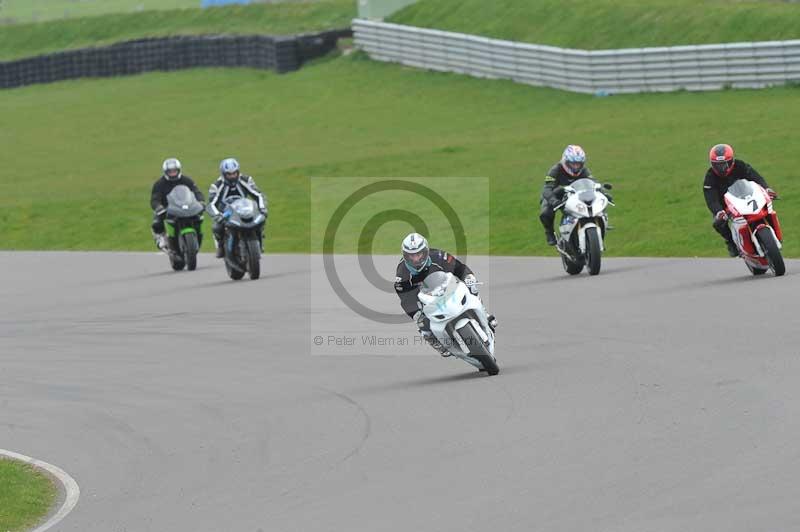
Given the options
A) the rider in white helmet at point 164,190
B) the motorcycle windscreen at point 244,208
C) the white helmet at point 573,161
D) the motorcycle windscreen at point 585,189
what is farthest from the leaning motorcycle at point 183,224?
the motorcycle windscreen at point 585,189

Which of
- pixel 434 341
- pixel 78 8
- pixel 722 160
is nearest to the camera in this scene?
pixel 434 341

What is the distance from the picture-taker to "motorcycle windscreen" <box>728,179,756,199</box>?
54.7ft

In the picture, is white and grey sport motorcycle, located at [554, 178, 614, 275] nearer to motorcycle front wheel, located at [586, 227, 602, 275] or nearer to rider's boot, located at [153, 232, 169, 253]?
motorcycle front wheel, located at [586, 227, 602, 275]

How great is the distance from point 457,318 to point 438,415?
1.41 meters

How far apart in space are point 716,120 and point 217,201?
13094 mm

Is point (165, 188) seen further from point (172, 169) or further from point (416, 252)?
point (416, 252)

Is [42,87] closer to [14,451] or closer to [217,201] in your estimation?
[217,201]

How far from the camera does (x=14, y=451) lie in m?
11.1

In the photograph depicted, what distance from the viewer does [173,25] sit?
58094mm

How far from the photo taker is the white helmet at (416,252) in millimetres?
12562

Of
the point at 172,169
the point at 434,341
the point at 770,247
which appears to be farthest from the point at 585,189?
the point at 172,169

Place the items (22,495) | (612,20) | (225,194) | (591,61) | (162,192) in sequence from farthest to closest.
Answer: (612,20), (591,61), (162,192), (225,194), (22,495)

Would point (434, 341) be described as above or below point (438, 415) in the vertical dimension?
above

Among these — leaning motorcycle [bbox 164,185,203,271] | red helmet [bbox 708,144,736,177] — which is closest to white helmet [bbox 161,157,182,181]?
leaning motorcycle [bbox 164,185,203,271]
